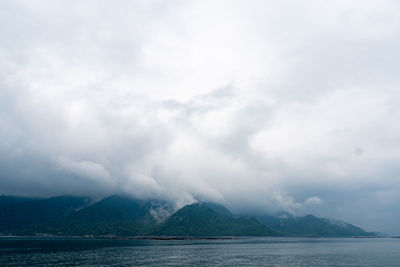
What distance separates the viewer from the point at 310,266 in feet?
Result: 456

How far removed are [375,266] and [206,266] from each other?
77.8 metres

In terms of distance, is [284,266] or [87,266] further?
[284,266]

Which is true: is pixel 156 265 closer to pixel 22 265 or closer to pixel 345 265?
pixel 22 265

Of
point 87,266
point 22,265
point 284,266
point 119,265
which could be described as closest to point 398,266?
point 284,266

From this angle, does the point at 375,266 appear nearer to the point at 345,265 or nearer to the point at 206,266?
the point at 345,265

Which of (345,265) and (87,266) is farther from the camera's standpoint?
(345,265)

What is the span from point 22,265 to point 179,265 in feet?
221

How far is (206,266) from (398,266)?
287 feet

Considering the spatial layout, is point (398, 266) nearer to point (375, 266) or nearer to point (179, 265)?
point (375, 266)

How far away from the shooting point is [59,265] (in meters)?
133

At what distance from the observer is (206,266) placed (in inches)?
5359

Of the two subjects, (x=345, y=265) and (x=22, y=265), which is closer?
(x=22, y=265)

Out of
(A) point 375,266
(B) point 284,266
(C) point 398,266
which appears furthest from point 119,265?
(C) point 398,266

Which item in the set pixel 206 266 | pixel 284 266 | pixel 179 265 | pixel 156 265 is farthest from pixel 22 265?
pixel 284 266
